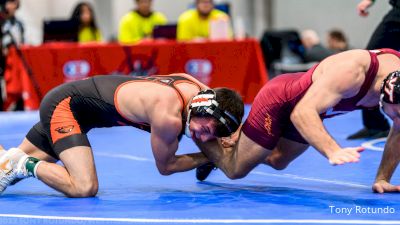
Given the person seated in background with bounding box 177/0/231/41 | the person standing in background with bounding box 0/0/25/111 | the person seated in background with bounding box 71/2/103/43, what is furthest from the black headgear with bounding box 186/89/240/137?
the person seated in background with bounding box 71/2/103/43

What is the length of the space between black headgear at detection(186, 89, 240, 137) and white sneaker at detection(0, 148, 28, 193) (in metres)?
0.99

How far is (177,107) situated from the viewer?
450 centimetres

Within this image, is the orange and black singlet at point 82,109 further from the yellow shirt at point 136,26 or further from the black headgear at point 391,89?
the yellow shirt at point 136,26

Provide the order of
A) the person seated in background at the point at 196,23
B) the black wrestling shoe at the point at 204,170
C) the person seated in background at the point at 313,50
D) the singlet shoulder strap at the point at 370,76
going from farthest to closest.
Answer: the person seated in background at the point at 313,50
the person seated in background at the point at 196,23
the black wrestling shoe at the point at 204,170
the singlet shoulder strap at the point at 370,76

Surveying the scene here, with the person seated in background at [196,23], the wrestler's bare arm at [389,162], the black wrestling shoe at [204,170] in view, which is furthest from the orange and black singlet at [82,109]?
the person seated in background at [196,23]

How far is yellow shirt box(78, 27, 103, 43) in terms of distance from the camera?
37.0 ft

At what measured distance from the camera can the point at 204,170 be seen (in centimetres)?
512

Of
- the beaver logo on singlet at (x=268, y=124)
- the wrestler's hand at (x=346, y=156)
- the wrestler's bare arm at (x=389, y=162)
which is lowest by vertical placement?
the wrestler's bare arm at (x=389, y=162)

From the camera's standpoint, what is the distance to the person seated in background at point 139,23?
1077 centimetres

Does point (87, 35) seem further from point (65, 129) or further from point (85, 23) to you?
point (65, 129)

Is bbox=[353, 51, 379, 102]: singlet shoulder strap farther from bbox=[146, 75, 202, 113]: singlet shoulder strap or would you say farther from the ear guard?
bbox=[146, 75, 202, 113]: singlet shoulder strap

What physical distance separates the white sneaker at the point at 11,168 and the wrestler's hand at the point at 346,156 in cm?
184

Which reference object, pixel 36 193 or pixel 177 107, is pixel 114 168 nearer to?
pixel 36 193

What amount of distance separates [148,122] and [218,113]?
41 cm
